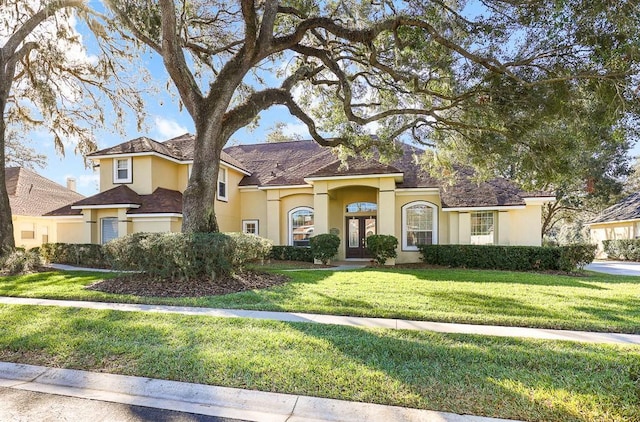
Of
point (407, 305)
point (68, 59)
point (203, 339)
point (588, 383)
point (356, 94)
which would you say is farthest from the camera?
point (68, 59)

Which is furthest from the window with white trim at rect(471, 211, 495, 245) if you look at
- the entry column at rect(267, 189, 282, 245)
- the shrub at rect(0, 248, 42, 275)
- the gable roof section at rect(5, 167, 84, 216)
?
the gable roof section at rect(5, 167, 84, 216)

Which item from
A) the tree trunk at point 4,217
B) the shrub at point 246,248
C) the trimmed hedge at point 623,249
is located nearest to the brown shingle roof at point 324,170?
the tree trunk at point 4,217

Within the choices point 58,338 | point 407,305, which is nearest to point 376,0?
point 407,305

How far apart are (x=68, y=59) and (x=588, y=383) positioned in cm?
2075

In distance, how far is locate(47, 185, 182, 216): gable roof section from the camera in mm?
→ 16391

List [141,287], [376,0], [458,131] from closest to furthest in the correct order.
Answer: [141,287] → [376,0] → [458,131]

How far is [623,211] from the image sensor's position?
2598cm

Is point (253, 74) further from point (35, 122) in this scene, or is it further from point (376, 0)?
point (35, 122)

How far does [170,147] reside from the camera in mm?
19750

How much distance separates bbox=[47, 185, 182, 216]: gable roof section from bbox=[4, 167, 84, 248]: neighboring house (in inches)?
193

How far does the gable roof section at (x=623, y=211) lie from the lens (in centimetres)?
2462

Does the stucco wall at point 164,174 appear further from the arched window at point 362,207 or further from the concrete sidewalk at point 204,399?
the concrete sidewalk at point 204,399

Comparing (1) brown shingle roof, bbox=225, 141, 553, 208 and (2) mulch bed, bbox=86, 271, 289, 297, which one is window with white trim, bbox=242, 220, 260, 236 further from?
(2) mulch bed, bbox=86, 271, 289, 297

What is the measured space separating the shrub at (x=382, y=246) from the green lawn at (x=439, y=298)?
404 centimetres
